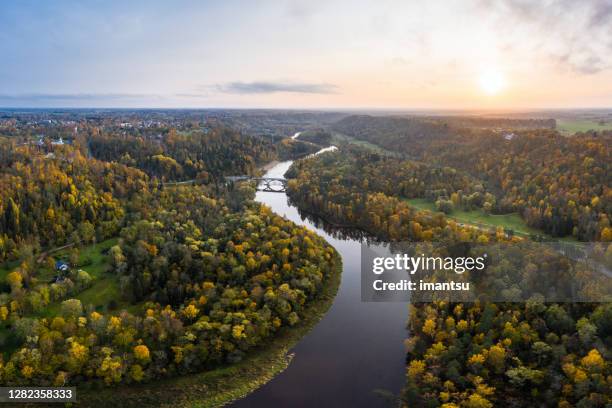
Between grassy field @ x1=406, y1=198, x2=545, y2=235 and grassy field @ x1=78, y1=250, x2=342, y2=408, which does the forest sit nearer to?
grassy field @ x1=78, y1=250, x2=342, y2=408

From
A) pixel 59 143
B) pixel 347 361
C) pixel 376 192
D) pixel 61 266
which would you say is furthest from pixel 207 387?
pixel 59 143

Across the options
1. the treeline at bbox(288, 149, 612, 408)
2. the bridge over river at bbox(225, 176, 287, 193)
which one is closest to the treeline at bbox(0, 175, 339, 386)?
the treeline at bbox(288, 149, 612, 408)

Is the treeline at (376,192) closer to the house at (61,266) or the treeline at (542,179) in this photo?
the treeline at (542,179)

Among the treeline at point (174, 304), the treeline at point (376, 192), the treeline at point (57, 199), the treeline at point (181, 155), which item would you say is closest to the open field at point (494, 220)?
the treeline at point (376, 192)

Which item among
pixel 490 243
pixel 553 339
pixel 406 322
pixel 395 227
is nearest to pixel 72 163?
pixel 395 227

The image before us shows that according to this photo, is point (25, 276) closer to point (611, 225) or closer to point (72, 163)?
point (72, 163)
